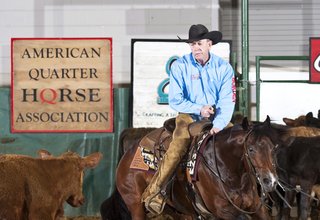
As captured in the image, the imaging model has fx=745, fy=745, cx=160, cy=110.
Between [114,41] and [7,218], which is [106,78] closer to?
[114,41]

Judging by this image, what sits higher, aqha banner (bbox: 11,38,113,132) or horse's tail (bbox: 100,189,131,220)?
aqha banner (bbox: 11,38,113,132)

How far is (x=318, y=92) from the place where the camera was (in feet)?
39.7

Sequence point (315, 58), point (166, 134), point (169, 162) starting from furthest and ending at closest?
point (315, 58)
point (166, 134)
point (169, 162)

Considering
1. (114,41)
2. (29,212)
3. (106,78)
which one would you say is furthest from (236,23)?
(29,212)

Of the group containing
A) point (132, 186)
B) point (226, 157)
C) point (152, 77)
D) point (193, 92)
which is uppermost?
point (152, 77)

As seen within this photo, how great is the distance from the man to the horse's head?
0.59 m

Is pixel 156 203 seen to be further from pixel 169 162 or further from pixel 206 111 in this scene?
pixel 206 111

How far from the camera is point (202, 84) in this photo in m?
7.12

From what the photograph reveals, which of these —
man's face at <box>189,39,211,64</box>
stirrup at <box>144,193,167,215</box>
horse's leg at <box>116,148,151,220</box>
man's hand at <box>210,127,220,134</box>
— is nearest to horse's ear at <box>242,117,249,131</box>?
man's hand at <box>210,127,220,134</box>

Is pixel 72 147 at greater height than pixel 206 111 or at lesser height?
lesser

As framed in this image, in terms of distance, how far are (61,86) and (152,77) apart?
1413 millimetres

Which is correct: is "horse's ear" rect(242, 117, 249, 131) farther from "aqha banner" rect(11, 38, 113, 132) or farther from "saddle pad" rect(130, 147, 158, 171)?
"aqha banner" rect(11, 38, 113, 132)

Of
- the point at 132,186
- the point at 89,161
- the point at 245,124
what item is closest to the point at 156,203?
→ the point at 132,186

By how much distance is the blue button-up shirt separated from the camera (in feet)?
23.2
